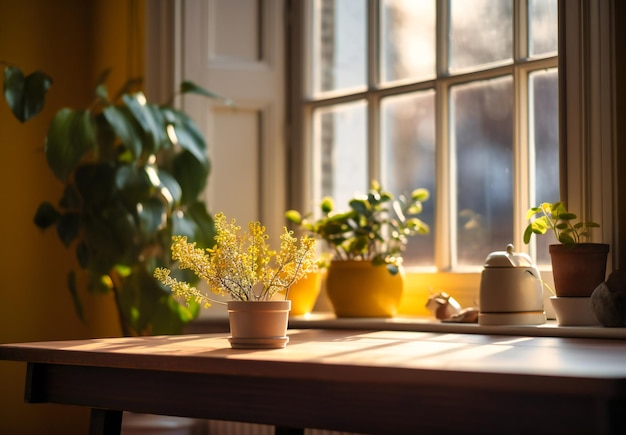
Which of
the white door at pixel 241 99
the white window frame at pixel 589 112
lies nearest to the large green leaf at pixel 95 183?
the white door at pixel 241 99

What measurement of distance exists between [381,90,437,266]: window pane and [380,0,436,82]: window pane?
0.08 m

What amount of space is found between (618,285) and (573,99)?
0.51 meters

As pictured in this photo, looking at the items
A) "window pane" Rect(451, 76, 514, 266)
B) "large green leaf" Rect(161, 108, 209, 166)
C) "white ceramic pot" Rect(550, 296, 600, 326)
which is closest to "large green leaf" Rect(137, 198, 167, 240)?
"large green leaf" Rect(161, 108, 209, 166)

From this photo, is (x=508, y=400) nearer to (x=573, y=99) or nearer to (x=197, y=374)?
(x=197, y=374)

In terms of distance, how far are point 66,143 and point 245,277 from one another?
4.61ft

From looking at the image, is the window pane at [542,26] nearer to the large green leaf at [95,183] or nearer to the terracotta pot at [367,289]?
the terracotta pot at [367,289]

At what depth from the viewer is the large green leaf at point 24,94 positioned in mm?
3186

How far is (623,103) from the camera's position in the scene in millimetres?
2270

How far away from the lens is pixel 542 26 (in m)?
2.69

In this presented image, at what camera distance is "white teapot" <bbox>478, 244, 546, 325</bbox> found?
92.7 inches

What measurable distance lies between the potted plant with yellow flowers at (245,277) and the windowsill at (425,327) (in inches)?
25.8

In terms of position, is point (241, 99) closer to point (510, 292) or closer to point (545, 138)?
point (545, 138)

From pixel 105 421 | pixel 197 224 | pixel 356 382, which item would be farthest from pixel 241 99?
pixel 356 382

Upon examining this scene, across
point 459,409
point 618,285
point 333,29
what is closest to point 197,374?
point 459,409
